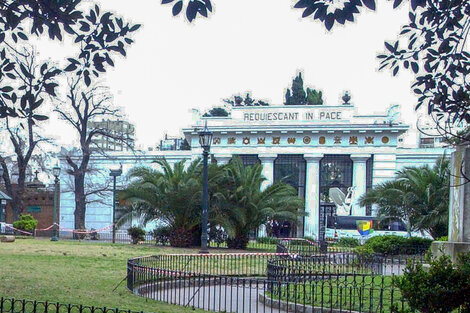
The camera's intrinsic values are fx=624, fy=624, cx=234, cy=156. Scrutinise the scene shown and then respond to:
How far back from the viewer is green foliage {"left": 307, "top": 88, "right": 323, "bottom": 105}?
6231 cm

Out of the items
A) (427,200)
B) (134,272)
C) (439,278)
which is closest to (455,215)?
(439,278)

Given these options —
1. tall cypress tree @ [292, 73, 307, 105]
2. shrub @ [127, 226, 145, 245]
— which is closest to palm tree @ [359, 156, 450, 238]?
shrub @ [127, 226, 145, 245]

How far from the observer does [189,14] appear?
604cm

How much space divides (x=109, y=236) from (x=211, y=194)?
14.1 meters

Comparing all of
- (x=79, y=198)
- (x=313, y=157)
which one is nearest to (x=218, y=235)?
(x=79, y=198)

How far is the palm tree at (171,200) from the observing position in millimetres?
28828

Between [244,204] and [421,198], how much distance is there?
317 inches

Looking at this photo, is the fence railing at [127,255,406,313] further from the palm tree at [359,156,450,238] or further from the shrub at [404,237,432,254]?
the palm tree at [359,156,450,238]

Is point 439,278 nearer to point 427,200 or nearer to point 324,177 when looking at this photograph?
point 427,200

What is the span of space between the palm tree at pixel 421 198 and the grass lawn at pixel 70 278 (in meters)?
13.2

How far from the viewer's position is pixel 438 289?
7.16 metres

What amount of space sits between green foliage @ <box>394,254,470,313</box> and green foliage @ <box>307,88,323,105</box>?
55269 millimetres

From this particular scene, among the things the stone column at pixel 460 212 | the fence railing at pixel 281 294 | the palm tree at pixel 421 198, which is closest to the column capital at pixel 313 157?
the palm tree at pixel 421 198

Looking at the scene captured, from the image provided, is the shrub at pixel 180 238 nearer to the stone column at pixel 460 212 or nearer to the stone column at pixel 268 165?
the stone column at pixel 460 212
